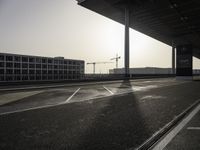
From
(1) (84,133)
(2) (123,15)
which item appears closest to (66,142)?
(1) (84,133)

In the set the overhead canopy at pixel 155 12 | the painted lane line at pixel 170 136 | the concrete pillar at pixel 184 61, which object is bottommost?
the painted lane line at pixel 170 136

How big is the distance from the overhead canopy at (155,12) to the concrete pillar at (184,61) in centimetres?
544

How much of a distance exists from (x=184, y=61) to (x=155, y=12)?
14.3 m

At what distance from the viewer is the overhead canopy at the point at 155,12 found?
3312 centimetres

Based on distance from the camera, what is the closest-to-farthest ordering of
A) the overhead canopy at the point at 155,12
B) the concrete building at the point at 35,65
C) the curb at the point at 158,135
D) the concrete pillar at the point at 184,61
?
the curb at the point at 158,135 → the overhead canopy at the point at 155,12 → the concrete pillar at the point at 184,61 → the concrete building at the point at 35,65

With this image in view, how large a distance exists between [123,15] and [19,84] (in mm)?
24970

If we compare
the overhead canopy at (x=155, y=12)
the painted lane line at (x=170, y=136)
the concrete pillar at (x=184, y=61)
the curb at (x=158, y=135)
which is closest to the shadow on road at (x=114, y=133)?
the curb at (x=158, y=135)

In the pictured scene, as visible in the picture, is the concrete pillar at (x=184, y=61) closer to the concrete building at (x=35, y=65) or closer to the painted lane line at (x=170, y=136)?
the concrete building at (x=35, y=65)

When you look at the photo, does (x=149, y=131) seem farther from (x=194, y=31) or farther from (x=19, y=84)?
(x=194, y=31)

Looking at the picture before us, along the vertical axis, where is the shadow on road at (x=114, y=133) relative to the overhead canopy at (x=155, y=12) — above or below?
below

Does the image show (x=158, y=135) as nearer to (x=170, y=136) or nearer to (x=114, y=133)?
(x=170, y=136)

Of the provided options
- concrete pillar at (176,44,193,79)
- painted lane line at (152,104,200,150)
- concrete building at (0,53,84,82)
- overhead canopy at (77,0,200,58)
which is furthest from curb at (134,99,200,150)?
concrete building at (0,53,84,82)

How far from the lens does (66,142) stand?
13.5ft

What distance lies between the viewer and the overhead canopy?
33116 millimetres
